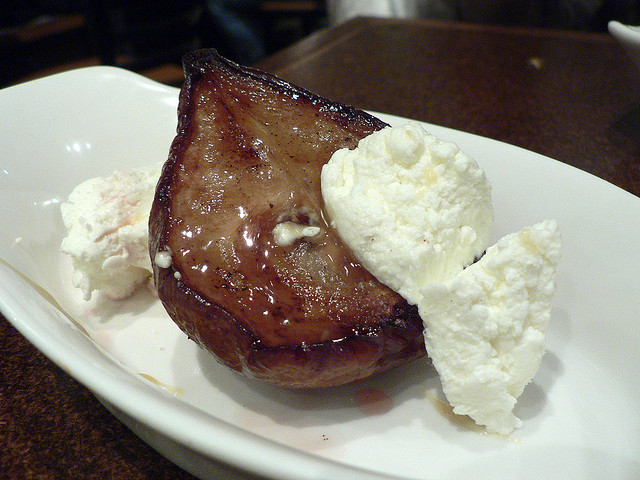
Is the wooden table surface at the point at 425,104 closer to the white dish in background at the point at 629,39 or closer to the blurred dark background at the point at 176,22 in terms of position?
the white dish in background at the point at 629,39

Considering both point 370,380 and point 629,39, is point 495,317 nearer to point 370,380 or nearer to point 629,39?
point 370,380

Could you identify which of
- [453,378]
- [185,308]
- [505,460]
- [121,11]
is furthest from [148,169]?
[121,11]

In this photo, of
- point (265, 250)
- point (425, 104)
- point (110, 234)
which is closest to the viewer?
point (265, 250)

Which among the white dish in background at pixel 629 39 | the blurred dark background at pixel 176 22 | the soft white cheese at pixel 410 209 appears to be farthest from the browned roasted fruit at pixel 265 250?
the blurred dark background at pixel 176 22

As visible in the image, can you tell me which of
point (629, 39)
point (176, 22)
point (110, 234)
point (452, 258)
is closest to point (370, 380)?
point (452, 258)

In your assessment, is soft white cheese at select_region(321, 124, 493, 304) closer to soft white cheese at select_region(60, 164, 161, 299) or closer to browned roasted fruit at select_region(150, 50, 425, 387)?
browned roasted fruit at select_region(150, 50, 425, 387)

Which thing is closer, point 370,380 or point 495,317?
point 495,317

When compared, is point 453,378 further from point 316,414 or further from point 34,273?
point 34,273
